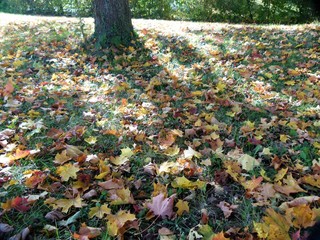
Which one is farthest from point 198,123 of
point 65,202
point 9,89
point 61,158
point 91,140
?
point 9,89

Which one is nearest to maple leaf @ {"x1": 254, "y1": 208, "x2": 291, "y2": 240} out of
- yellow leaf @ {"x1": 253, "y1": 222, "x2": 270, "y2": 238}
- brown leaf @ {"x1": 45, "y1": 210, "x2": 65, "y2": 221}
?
yellow leaf @ {"x1": 253, "y1": 222, "x2": 270, "y2": 238}

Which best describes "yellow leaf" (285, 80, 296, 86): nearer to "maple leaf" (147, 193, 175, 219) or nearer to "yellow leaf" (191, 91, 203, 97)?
"yellow leaf" (191, 91, 203, 97)

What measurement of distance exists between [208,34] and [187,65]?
180cm

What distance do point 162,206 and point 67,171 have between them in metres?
0.67

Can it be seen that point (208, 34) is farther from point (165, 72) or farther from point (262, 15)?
point (262, 15)

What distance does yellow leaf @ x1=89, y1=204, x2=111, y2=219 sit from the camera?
1.74 m

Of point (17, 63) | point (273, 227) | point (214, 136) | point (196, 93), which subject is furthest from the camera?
point (17, 63)

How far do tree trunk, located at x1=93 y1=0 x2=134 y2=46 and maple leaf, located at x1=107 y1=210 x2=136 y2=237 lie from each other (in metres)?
3.56

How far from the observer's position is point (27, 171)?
205 cm

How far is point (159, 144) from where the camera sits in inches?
96.7

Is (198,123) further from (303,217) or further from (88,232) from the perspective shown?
(88,232)

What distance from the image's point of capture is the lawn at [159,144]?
68.0 inches

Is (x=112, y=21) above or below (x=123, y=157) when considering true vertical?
above

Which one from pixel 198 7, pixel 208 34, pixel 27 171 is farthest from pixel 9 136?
pixel 198 7
